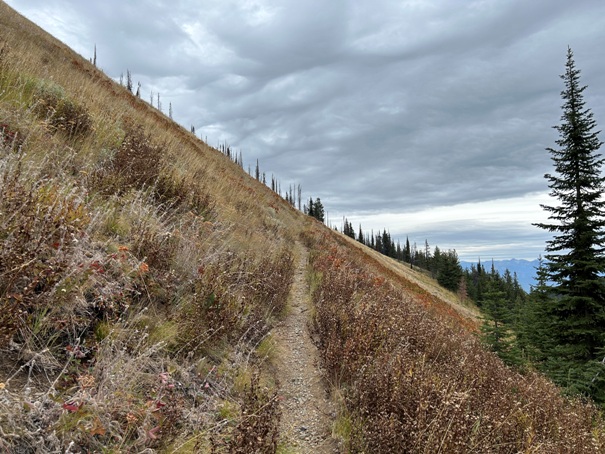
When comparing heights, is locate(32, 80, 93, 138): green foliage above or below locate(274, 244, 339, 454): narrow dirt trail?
above

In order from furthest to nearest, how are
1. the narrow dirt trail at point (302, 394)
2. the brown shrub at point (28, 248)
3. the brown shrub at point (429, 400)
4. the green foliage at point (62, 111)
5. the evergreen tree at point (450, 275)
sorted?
the evergreen tree at point (450, 275)
the green foliage at point (62, 111)
the narrow dirt trail at point (302, 394)
the brown shrub at point (429, 400)
the brown shrub at point (28, 248)

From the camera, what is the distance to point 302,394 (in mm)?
4246

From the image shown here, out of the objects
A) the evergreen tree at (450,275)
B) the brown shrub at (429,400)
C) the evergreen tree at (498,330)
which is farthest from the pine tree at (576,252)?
the evergreen tree at (450,275)

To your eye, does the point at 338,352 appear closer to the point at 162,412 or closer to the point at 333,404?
the point at 333,404

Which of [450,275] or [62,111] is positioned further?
[450,275]

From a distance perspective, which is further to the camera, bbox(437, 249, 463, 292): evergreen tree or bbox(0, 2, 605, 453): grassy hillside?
bbox(437, 249, 463, 292): evergreen tree

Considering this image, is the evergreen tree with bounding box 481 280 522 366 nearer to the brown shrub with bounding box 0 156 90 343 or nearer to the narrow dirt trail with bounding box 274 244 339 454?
the narrow dirt trail with bounding box 274 244 339 454

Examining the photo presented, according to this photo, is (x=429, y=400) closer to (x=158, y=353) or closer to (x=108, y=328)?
(x=158, y=353)

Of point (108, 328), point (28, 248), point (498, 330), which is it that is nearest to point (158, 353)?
point (108, 328)

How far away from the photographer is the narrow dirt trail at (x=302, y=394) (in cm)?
339

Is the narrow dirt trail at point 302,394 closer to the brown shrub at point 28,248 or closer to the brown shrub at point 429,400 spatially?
the brown shrub at point 429,400

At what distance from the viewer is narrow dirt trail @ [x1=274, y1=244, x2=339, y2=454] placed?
3.39m

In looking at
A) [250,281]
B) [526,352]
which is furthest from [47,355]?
[526,352]

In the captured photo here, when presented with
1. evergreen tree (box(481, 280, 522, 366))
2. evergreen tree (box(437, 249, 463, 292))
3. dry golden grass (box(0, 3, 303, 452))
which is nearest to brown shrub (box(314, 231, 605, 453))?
dry golden grass (box(0, 3, 303, 452))
